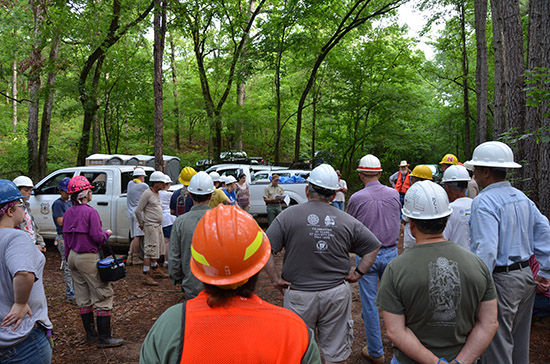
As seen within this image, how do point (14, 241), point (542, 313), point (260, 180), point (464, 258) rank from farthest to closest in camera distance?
1. point (260, 180)
2. point (542, 313)
3. point (14, 241)
4. point (464, 258)

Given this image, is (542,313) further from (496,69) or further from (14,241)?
(496,69)

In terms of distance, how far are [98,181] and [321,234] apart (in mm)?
7136

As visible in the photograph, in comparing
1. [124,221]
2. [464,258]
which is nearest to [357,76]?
[124,221]

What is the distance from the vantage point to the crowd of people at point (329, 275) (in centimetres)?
138

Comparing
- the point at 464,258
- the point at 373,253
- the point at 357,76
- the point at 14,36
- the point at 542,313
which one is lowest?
the point at 542,313

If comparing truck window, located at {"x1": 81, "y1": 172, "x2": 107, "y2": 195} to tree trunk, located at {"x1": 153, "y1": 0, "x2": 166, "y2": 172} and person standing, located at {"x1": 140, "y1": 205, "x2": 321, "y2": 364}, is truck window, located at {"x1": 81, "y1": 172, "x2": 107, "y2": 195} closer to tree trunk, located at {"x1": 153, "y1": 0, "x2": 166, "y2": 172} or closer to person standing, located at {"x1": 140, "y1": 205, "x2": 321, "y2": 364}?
tree trunk, located at {"x1": 153, "y1": 0, "x2": 166, "y2": 172}

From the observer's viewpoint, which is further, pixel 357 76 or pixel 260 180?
pixel 357 76

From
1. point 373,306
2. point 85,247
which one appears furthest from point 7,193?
point 373,306

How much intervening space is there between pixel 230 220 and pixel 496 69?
10.8 meters

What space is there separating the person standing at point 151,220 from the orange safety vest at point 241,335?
590 centimetres

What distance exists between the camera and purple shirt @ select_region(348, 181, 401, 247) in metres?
4.24

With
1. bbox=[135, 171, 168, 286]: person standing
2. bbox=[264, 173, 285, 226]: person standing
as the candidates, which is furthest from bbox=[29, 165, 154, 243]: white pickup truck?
bbox=[264, 173, 285, 226]: person standing

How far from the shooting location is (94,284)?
14.8 feet

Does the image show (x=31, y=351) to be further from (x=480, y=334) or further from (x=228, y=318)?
(x=480, y=334)
